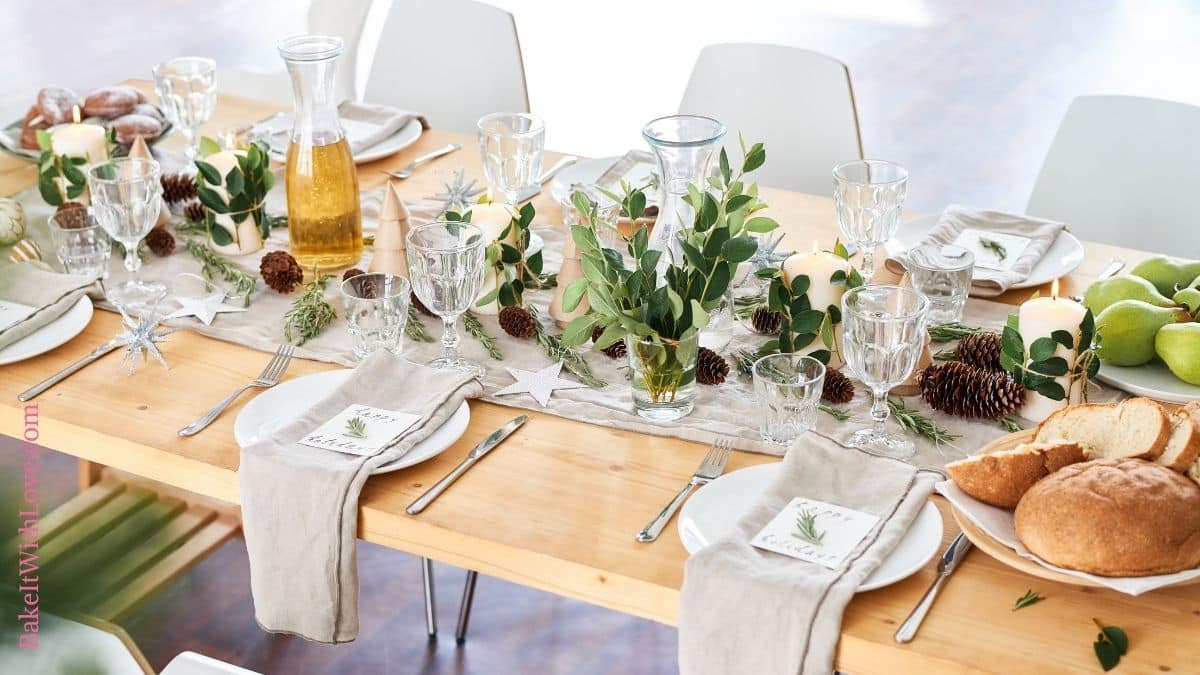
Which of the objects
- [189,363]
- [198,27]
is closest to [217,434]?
[189,363]

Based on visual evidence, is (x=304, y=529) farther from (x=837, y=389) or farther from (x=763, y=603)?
(x=837, y=389)

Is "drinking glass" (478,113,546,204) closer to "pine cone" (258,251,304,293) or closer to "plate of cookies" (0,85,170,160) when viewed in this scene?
"pine cone" (258,251,304,293)

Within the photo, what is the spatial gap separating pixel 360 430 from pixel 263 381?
21cm

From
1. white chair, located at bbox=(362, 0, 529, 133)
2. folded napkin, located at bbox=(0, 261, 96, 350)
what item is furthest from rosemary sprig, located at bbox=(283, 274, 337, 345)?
white chair, located at bbox=(362, 0, 529, 133)

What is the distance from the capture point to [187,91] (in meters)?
2.07

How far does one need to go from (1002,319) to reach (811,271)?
1.01 feet

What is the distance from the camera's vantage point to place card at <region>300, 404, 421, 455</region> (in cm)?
130

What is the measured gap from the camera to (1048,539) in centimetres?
107

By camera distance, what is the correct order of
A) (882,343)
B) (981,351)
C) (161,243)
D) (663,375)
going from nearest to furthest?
(882,343) < (663,375) < (981,351) < (161,243)

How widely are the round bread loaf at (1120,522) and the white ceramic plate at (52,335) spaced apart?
114 centimetres

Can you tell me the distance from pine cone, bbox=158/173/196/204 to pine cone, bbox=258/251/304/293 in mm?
333

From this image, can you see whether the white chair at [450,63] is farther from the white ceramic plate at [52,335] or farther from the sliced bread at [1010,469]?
the sliced bread at [1010,469]

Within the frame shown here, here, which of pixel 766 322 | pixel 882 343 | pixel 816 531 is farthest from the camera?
pixel 766 322

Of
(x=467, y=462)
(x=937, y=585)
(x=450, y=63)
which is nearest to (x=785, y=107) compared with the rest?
(x=450, y=63)
